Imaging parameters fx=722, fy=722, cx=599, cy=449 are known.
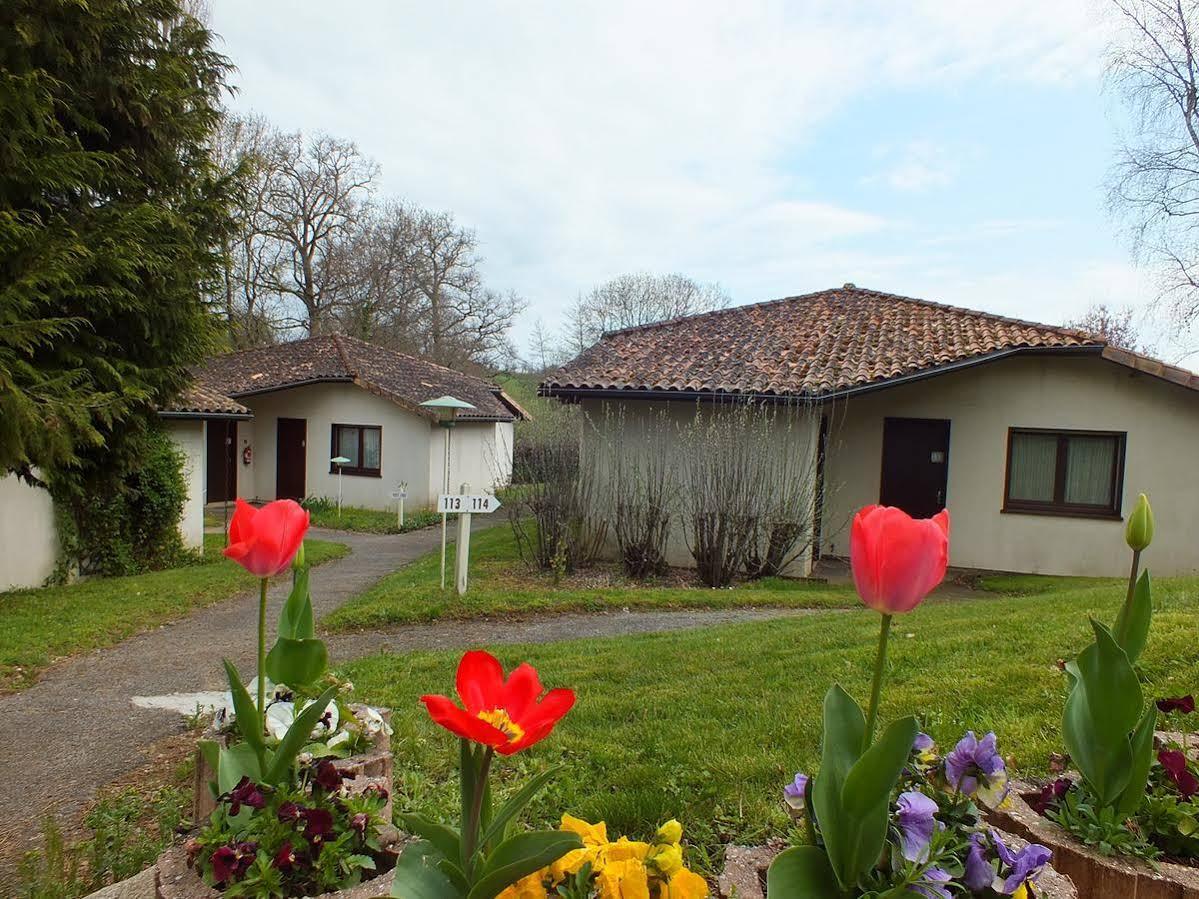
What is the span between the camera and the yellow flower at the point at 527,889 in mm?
1249

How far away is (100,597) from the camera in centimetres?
913

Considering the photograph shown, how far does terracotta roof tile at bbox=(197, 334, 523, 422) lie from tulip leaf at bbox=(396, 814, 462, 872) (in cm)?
1735

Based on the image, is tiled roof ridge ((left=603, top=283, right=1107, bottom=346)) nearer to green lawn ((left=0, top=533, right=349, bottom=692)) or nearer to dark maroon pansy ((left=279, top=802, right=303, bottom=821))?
green lawn ((left=0, top=533, right=349, bottom=692))

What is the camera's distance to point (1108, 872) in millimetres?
1698

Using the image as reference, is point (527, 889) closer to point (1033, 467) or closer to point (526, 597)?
point (526, 597)

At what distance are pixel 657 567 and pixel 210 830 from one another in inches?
384

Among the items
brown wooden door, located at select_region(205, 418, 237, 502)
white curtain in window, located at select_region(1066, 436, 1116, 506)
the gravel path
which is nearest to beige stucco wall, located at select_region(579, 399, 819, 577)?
the gravel path

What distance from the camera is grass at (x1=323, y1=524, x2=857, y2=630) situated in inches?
330

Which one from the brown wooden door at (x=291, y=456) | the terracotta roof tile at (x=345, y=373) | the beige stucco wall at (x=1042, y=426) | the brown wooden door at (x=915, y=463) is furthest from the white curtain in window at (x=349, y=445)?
the brown wooden door at (x=915, y=463)

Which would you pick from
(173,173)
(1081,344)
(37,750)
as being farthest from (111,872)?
(1081,344)

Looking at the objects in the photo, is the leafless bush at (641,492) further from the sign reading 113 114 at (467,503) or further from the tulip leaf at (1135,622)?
the tulip leaf at (1135,622)

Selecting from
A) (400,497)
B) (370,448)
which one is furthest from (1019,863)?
(370,448)

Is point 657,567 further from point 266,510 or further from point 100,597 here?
point 266,510

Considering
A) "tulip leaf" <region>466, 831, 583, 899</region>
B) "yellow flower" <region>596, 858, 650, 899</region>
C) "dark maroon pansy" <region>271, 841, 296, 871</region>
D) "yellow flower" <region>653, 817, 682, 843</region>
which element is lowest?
"dark maroon pansy" <region>271, 841, 296, 871</region>
